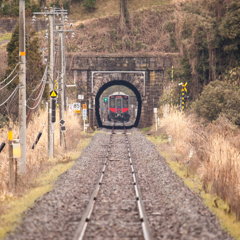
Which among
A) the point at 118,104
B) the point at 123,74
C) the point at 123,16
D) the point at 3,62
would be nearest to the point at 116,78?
the point at 123,74

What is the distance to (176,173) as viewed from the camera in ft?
36.8

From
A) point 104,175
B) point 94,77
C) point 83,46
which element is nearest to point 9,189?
point 104,175

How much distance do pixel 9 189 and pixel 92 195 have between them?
232 cm

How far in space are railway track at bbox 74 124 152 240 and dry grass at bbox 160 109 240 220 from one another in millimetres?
1921

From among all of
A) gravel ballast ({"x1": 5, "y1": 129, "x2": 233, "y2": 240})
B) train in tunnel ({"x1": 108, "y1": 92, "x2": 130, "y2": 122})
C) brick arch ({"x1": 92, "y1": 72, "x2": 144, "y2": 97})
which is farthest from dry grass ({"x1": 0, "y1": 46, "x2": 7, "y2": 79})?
gravel ballast ({"x1": 5, "y1": 129, "x2": 233, "y2": 240})

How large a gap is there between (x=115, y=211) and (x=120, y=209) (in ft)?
0.63

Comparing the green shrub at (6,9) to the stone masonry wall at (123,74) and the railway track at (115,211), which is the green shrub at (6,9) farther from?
the railway track at (115,211)

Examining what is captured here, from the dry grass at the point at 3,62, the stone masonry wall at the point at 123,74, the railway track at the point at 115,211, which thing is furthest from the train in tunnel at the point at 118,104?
the railway track at the point at 115,211

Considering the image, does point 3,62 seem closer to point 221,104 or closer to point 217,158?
point 221,104

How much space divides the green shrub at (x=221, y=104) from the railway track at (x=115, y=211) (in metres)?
5.89

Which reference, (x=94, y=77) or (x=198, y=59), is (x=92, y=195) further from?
(x=94, y=77)

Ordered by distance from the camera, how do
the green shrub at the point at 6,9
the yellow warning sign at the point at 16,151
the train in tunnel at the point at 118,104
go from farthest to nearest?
the green shrub at the point at 6,9 → the train in tunnel at the point at 118,104 → the yellow warning sign at the point at 16,151

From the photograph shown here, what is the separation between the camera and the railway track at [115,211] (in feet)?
19.5

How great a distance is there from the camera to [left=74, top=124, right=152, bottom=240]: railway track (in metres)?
5.96
